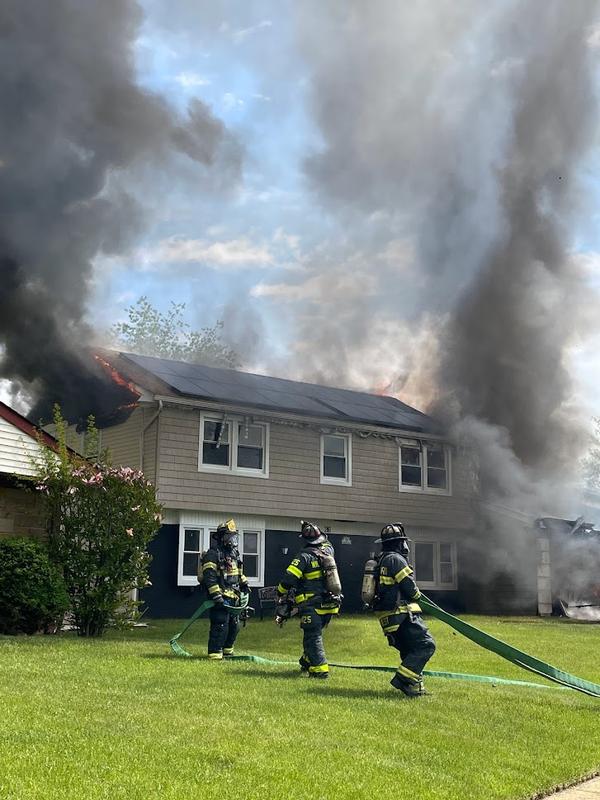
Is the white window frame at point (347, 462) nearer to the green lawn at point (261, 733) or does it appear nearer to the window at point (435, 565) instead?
the window at point (435, 565)

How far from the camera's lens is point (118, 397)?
64.4 ft

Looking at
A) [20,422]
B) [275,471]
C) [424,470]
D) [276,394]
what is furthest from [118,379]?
[424,470]

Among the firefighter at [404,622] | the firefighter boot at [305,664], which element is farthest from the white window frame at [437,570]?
the firefighter at [404,622]

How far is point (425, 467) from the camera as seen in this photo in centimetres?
2398

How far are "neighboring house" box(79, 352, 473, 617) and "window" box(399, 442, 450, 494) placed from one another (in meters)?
0.03

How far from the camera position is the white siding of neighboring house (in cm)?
1343

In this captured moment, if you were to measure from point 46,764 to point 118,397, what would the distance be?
15.0 m

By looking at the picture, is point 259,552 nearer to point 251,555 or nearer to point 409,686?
point 251,555

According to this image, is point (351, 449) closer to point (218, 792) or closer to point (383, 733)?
point (383, 733)

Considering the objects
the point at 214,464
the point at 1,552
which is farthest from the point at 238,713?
the point at 214,464

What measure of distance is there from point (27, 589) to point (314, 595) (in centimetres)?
503

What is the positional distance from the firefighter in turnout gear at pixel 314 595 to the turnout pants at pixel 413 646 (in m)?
1.18

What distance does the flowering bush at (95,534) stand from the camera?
13.3m

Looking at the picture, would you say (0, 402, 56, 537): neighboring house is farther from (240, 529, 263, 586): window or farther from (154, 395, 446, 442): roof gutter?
(240, 529, 263, 586): window
